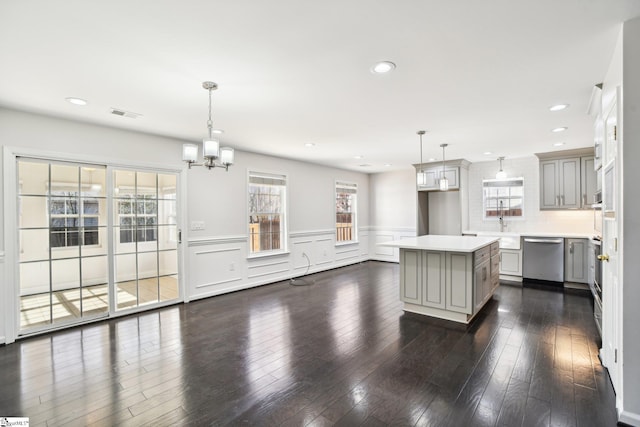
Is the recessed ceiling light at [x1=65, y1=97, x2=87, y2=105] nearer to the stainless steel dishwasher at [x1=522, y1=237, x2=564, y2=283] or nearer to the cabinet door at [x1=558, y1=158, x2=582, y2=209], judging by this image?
the stainless steel dishwasher at [x1=522, y1=237, x2=564, y2=283]

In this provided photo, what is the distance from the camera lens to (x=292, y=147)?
517 centimetres

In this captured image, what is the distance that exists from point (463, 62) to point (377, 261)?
6.44 metres

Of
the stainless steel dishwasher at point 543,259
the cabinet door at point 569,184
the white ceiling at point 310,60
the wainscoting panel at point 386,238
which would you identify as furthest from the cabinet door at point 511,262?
the white ceiling at point 310,60

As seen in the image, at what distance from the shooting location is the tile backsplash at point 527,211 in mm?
5734

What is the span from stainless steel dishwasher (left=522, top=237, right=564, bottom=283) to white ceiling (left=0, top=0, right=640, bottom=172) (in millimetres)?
2199

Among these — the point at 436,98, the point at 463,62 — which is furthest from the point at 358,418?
the point at 436,98

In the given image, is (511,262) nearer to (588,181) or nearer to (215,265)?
(588,181)

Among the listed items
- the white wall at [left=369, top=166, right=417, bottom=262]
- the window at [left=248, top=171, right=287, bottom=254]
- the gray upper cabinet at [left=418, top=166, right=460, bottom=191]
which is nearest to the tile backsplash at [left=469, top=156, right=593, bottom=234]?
the gray upper cabinet at [left=418, top=166, right=460, bottom=191]

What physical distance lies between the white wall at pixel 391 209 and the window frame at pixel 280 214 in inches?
110

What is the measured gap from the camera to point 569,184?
5.52 meters

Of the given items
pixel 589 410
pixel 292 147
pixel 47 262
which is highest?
pixel 292 147

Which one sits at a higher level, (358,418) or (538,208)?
(538,208)
